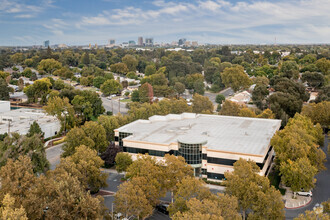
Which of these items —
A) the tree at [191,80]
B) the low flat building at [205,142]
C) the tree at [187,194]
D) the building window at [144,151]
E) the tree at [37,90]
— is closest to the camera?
the tree at [187,194]

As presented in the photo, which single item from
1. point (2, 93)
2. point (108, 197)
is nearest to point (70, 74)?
point (2, 93)

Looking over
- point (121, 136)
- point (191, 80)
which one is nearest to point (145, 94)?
point (191, 80)

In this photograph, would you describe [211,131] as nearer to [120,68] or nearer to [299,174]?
[299,174]

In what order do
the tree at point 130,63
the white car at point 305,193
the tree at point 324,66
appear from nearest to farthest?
the white car at point 305,193 → the tree at point 324,66 → the tree at point 130,63

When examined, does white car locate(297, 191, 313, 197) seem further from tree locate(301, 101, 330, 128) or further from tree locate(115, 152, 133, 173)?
tree locate(301, 101, 330, 128)

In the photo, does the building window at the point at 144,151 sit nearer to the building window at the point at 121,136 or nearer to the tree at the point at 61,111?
the building window at the point at 121,136

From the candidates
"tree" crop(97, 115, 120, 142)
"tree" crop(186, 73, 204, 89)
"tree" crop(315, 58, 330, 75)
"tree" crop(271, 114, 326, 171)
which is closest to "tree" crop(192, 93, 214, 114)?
"tree" crop(97, 115, 120, 142)

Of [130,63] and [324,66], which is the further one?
[130,63]

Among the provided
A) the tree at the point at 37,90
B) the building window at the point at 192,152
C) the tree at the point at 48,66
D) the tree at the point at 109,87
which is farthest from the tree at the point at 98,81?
the building window at the point at 192,152
